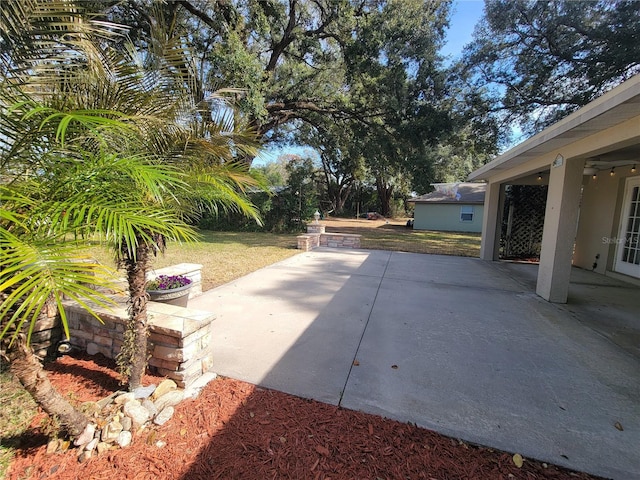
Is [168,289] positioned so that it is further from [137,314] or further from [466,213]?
[466,213]

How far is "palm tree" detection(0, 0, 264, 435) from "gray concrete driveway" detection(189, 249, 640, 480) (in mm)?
1463

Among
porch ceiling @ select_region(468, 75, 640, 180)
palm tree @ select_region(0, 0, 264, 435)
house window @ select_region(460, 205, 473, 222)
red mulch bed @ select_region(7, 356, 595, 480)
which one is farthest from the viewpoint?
house window @ select_region(460, 205, 473, 222)

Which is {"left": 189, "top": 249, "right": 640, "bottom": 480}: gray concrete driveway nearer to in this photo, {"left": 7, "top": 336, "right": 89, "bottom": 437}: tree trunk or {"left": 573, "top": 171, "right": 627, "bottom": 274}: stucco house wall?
{"left": 7, "top": 336, "right": 89, "bottom": 437}: tree trunk

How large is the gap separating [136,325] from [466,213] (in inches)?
825

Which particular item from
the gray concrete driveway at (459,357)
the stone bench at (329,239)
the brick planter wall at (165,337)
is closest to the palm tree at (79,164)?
the brick planter wall at (165,337)

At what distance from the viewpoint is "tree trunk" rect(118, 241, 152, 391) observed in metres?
2.09

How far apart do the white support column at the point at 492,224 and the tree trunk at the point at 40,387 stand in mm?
9671

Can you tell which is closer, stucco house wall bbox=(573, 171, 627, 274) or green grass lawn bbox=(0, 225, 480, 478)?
green grass lawn bbox=(0, 225, 480, 478)


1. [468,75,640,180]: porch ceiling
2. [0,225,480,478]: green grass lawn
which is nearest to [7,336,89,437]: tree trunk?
[0,225,480,478]: green grass lawn

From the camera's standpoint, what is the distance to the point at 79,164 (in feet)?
4.75

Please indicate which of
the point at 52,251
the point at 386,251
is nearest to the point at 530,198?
the point at 386,251

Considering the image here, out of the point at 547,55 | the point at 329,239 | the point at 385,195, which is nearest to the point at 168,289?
the point at 329,239

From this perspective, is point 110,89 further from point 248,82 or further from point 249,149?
point 248,82

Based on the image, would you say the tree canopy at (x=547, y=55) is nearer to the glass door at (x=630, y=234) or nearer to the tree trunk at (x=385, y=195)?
the glass door at (x=630, y=234)
